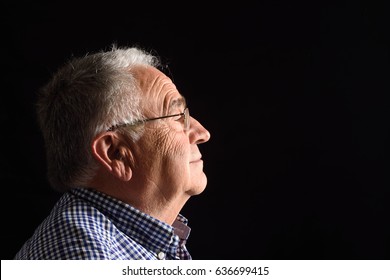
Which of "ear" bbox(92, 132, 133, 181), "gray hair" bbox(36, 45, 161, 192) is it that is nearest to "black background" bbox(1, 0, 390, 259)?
"gray hair" bbox(36, 45, 161, 192)

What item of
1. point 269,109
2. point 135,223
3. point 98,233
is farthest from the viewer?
point 269,109

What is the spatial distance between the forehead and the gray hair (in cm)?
3

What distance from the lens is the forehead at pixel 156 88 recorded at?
191 cm

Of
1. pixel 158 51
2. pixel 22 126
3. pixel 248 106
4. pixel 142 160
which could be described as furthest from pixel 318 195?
pixel 22 126

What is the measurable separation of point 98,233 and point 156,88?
1.75 feet

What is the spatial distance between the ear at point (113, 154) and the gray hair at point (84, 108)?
0.10ft

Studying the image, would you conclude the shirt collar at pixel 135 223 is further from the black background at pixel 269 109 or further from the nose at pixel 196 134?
the black background at pixel 269 109

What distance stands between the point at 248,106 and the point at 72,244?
137 cm

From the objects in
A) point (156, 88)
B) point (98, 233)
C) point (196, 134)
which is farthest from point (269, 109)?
point (98, 233)

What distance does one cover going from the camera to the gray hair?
1.83 m

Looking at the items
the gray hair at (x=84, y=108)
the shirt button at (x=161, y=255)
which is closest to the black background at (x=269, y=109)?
the gray hair at (x=84, y=108)

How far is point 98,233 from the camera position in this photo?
1.68 meters

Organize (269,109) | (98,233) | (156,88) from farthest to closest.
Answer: (269,109) → (156,88) → (98,233)

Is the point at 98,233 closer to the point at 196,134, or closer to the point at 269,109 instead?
the point at 196,134
